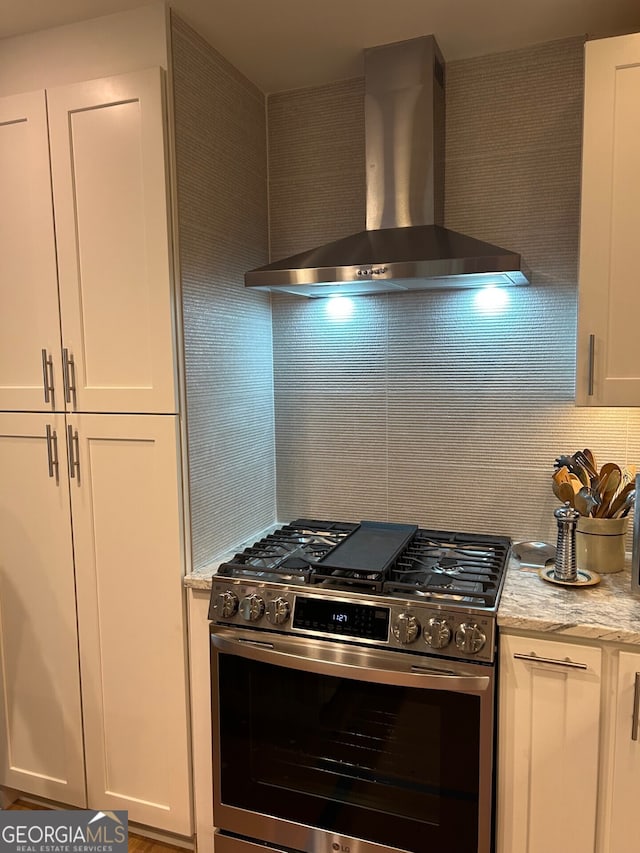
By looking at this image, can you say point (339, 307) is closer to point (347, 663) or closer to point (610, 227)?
point (610, 227)

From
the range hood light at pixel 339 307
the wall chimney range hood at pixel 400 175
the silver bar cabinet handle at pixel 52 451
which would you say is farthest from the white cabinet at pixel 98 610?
the range hood light at pixel 339 307

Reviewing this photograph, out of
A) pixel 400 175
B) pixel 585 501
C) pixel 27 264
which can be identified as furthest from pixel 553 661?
pixel 27 264

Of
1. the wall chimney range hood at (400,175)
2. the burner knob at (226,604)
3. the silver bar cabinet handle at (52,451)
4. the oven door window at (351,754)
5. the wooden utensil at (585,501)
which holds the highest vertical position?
the wall chimney range hood at (400,175)

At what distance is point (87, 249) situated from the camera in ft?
6.30

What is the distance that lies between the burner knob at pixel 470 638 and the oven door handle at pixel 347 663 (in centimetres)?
6

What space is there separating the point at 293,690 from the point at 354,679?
0.68ft

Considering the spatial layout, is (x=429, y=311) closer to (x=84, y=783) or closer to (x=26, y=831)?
(x=84, y=783)

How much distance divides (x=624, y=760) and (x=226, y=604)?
1095 millimetres

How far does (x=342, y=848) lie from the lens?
5.74 feet

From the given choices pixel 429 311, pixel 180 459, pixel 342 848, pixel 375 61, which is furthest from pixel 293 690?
pixel 375 61

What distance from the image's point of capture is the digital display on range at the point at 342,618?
168 cm

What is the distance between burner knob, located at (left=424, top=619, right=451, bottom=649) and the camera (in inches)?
63.4

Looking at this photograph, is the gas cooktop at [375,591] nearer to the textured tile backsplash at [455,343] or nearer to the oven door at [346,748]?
the oven door at [346,748]

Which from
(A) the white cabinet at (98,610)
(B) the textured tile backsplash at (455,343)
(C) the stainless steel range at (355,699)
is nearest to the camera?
(C) the stainless steel range at (355,699)
